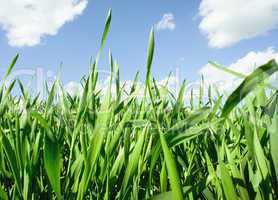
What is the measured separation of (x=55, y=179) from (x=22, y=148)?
12 centimetres

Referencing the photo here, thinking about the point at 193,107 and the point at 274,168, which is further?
the point at 193,107

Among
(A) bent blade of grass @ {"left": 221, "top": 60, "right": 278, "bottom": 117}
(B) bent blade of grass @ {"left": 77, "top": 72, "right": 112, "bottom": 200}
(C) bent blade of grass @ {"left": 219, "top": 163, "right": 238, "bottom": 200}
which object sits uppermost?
(A) bent blade of grass @ {"left": 221, "top": 60, "right": 278, "bottom": 117}

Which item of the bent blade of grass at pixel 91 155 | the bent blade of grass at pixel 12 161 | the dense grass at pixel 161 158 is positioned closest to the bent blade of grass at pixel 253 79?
the dense grass at pixel 161 158

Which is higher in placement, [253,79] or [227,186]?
[253,79]

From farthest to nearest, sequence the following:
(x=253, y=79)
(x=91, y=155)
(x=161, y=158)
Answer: (x=161, y=158) < (x=91, y=155) < (x=253, y=79)

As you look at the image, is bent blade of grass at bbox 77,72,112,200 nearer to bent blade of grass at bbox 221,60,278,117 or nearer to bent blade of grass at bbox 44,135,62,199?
bent blade of grass at bbox 44,135,62,199

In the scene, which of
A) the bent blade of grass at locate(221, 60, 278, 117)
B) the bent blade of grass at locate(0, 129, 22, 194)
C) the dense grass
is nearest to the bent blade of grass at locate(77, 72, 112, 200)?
the dense grass

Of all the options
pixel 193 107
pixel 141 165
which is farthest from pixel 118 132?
pixel 193 107

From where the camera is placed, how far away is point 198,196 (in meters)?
0.61

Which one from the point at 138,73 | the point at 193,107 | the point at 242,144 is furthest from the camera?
the point at 193,107

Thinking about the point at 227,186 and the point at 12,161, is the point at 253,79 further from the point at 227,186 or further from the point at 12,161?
the point at 12,161

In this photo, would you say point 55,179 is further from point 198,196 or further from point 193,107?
point 193,107

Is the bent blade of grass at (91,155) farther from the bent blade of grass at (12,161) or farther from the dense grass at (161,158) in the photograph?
the bent blade of grass at (12,161)

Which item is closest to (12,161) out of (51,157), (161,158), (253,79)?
(51,157)
